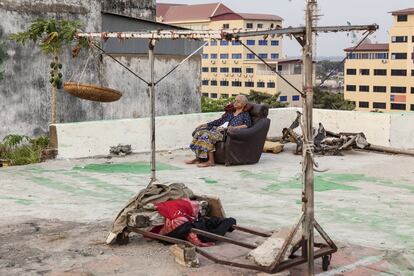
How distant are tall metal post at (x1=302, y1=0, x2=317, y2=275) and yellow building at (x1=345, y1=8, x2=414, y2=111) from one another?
7390cm

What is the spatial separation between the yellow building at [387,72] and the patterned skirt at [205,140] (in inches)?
2691

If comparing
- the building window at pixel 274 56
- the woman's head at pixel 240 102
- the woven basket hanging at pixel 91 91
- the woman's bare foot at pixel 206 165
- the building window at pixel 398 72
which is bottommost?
the woman's bare foot at pixel 206 165

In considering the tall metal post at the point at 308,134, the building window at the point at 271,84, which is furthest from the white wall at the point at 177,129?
the building window at the point at 271,84

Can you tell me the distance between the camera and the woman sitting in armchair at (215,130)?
36.5 feet

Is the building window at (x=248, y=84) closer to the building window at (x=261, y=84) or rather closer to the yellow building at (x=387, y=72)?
the building window at (x=261, y=84)

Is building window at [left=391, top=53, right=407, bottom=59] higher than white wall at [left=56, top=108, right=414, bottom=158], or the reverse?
building window at [left=391, top=53, right=407, bottom=59]

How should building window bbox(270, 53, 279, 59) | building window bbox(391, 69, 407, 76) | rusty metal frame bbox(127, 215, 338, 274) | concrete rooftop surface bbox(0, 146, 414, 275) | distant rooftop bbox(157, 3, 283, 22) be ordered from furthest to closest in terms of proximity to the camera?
1. building window bbox(270, 53, 279, 59)
2. distant rooftop bbox(157, 3, 283, 22)
3. building window bbox(391, 69, 407, 76)
4. concrete rooftop surface bbox(0, 146, 414, 275)
5. rusty metal frame bbox(127, 215, 338, 274)

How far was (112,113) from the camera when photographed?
53.9 feet

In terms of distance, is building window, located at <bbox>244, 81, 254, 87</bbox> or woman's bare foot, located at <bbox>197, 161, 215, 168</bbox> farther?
building window, located at <bbox>244, 81, 254, 87</bbox>

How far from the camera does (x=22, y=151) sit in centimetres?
1188

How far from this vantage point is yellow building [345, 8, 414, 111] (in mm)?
78875

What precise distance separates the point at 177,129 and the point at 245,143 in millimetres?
2327

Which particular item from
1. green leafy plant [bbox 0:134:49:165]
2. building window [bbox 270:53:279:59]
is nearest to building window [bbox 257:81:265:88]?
building window [bbox 270:53:279:59]

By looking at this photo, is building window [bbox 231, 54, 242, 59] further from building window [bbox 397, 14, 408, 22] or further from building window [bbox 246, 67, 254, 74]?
building window [bbox 397, 14, 408, 22]
